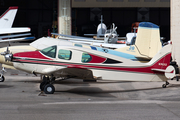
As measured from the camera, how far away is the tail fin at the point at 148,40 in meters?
13.6

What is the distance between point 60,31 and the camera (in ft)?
102

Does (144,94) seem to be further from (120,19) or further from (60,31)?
(120,19)

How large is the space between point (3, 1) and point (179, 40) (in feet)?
132

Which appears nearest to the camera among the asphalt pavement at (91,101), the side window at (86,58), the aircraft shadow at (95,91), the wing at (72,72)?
the asphalt pavement at (91,101)

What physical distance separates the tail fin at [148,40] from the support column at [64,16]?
17553 mm

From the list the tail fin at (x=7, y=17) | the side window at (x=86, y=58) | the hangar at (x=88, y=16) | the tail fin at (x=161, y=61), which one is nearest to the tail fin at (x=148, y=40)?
the tail fin at (x=161, y=61)

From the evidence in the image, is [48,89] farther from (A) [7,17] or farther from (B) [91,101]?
(A) [7,17]

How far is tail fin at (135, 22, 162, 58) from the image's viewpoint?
13.6 m

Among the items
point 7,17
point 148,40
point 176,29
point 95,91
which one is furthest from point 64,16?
point 95,91

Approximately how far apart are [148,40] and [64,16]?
59.4 ft

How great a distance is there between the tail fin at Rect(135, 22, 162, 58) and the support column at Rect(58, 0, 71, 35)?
1755 cm

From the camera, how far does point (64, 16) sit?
1205 inches

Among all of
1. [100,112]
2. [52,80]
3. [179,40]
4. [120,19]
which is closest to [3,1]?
[120,19]

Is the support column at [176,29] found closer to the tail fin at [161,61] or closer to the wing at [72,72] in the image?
the tail fin at [161,61]
